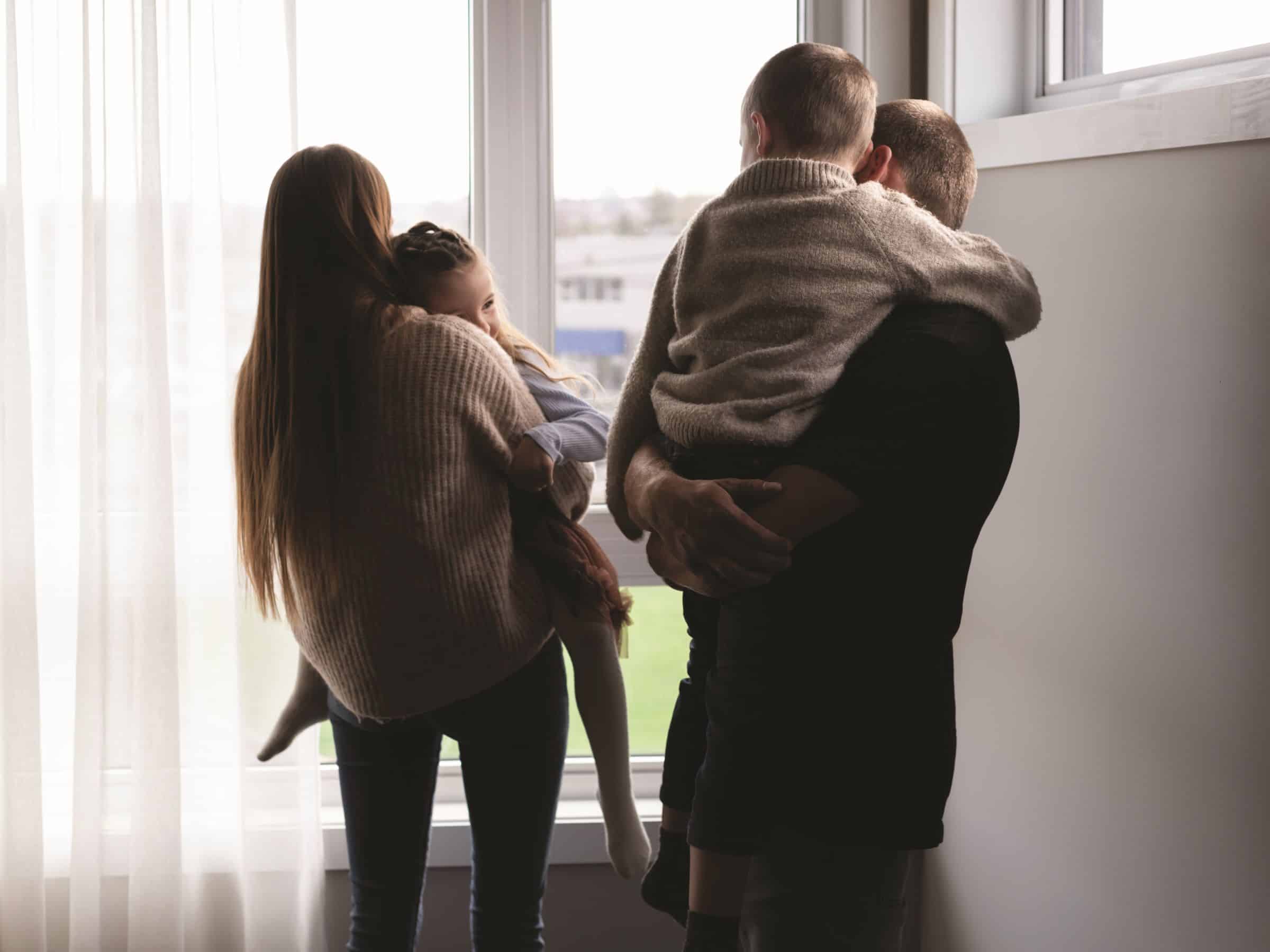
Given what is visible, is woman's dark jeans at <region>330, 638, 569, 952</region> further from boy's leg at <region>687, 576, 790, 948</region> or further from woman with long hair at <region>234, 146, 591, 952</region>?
boy's leg at <region>687, 576, 790, 948</region>

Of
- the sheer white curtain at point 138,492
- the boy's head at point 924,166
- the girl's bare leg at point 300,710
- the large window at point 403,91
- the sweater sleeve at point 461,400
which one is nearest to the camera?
the boy's head at point 924,166

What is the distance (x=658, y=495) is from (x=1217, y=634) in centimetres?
70

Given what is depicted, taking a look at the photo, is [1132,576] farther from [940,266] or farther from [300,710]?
[300,710]

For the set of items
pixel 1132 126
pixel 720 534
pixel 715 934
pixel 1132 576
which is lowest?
pixel 715 934

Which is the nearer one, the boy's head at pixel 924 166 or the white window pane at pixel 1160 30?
the boy's head at pixel 924 166

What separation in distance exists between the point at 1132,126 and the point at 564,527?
2.95 ft

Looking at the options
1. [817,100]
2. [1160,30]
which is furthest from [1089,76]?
[817,100]

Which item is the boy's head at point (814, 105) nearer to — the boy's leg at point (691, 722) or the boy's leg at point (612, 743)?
the boy's leg at point (691, 722)

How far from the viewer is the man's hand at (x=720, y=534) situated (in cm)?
103

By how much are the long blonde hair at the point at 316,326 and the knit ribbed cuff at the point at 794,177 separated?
0.50 metres

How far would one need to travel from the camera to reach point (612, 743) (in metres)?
1.54

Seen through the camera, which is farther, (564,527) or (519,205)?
(519,205)

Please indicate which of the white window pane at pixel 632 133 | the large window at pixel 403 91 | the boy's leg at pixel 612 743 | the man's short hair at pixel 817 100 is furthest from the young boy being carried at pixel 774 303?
the large window at pixel 403 91

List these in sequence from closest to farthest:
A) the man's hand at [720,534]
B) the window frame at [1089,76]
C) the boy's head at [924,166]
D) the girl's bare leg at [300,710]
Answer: the man's hand at [720,534] < the boy's head at [924,166] < the window frame at [1089,76] < the girl's bare leg at [300,710]
